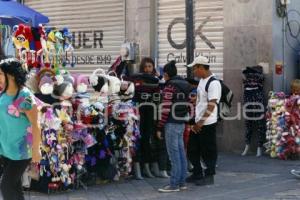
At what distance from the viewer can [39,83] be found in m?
8.23

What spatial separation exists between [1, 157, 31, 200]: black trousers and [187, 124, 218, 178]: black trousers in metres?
3.67

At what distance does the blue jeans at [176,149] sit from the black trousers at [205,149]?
1.76ft

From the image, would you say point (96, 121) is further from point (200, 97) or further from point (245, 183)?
point (245, 183)

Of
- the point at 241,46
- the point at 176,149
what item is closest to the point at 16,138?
the point at 176,149

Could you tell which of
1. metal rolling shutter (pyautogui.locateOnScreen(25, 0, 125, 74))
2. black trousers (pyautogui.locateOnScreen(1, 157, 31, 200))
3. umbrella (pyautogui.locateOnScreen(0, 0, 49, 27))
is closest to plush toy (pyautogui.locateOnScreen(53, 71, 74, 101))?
black trousers (pyautogui.locateOnScreen(1, 157, 31, 200))

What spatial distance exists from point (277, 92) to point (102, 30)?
17.2ft

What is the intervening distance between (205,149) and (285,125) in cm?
289

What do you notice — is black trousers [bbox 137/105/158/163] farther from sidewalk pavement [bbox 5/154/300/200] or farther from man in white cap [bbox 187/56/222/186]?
man in white cap [bbox 187/56/222/186]

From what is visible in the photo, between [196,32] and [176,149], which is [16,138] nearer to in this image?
[176,149]

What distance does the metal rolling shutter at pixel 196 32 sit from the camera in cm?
1270

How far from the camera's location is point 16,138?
561 cm

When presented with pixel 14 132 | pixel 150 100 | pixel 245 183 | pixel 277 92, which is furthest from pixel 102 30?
pixel 14 132

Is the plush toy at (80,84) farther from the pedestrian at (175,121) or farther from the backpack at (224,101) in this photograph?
the backpack at (224,101)

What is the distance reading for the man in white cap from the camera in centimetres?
859
